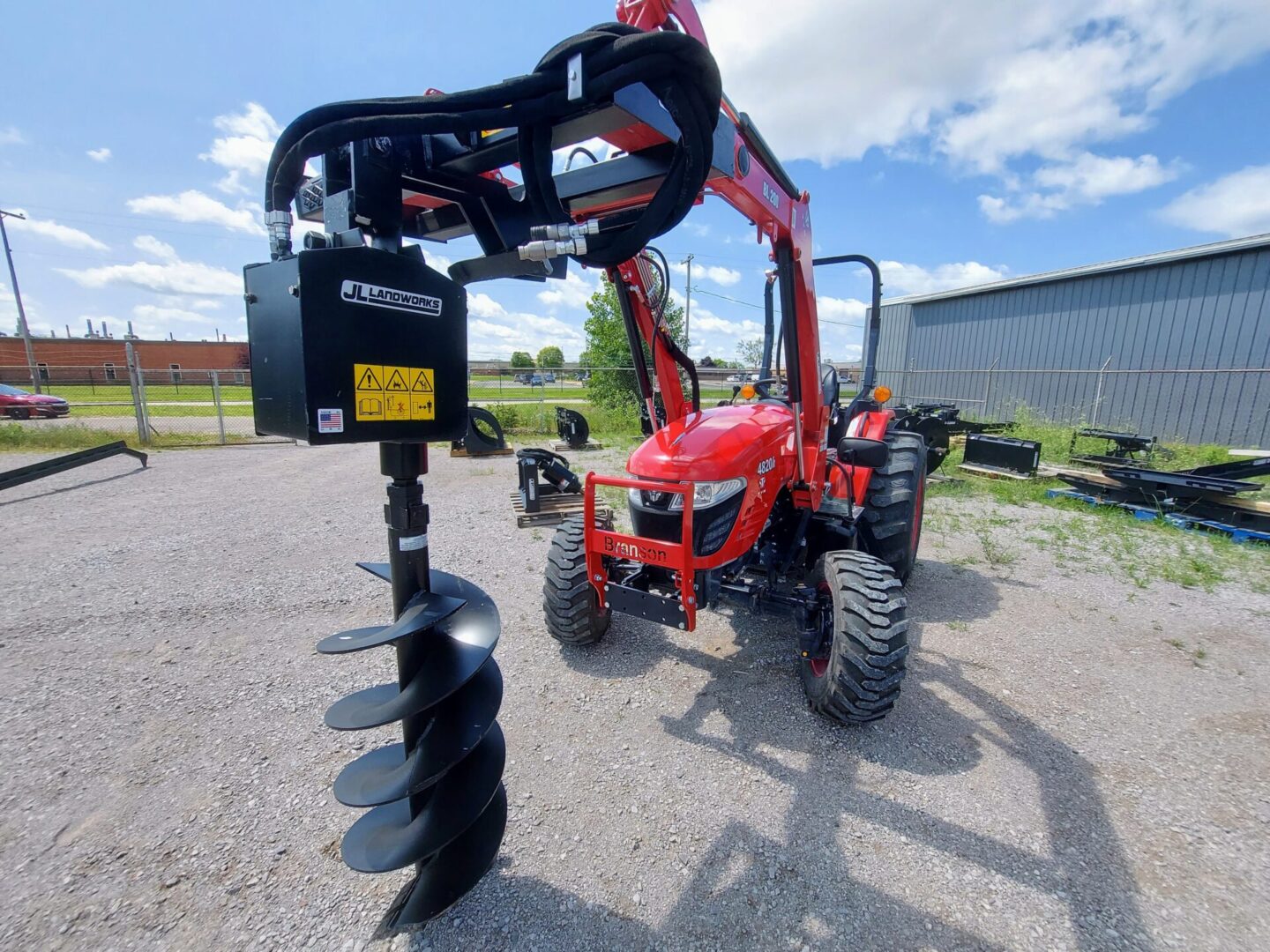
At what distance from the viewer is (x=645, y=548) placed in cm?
264

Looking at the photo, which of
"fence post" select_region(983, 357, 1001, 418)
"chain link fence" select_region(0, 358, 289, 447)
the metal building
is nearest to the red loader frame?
"chain link fence" select_region(0, 358, 289, 447)

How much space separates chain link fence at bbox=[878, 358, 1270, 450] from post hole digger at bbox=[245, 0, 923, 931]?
12107 mm

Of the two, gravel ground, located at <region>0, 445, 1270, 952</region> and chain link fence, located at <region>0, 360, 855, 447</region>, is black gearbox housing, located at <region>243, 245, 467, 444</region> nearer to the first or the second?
gravel ground, located at <region>0, 445, 1270, 952</region>

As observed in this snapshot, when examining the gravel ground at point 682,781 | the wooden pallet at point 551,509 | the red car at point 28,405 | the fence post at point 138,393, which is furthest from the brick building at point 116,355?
the gravel ground at point 682,781

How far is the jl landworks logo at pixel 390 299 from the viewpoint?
1150mm

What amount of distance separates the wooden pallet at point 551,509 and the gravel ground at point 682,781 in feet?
6.22

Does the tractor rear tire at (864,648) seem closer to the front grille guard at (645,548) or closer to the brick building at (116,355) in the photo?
the front grille guard at (645,548)

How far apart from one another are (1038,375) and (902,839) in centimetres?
1507

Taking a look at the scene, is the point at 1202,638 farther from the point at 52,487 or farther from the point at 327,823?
the point at 52,487

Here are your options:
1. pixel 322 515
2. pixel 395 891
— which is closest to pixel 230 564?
pixel 322 515

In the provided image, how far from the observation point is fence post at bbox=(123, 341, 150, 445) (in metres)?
11.2

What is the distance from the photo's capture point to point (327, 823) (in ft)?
6.85

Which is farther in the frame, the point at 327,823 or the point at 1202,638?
the point at 1202,638

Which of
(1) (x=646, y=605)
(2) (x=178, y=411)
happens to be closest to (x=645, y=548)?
(1) (x=646, y=605)
